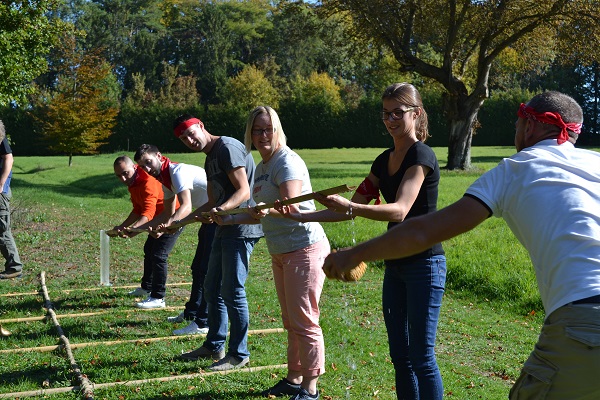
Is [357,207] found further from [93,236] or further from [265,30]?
[265,30]

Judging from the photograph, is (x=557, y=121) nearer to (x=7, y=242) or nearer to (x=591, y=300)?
(x=591, y=300)

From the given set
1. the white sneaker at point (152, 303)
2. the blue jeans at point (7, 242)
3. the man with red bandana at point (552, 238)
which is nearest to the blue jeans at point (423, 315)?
the man with red bandana at point (552, 238)

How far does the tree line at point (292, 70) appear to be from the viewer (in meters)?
26.2

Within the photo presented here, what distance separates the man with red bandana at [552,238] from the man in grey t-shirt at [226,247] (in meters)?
2.89

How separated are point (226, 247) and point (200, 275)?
1.47m

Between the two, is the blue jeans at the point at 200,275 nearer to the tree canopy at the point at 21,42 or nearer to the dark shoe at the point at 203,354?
the dark shoe at the point at 203,354

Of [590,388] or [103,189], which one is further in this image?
[103,189]

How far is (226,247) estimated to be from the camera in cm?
546

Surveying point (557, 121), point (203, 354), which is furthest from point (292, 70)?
point (557, 121)

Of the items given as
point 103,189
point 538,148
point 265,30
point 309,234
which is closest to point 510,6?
point 103,189

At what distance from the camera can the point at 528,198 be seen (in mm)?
2500

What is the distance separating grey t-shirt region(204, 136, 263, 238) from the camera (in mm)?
5465

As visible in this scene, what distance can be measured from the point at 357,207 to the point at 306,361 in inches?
61.1

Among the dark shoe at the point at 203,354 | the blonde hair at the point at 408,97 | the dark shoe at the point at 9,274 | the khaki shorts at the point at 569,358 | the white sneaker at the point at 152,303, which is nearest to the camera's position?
the khaki shorts at the point at 569,358
